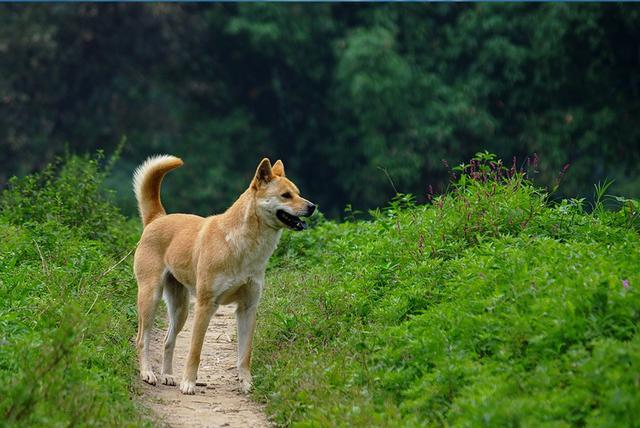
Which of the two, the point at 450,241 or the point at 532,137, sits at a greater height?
the point at 450,241

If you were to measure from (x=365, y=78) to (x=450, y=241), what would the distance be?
15468mm

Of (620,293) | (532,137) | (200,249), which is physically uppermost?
(620,293)

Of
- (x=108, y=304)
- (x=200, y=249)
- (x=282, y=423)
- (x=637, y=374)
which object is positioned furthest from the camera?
(x=108, y=304)

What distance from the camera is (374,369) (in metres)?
7.12

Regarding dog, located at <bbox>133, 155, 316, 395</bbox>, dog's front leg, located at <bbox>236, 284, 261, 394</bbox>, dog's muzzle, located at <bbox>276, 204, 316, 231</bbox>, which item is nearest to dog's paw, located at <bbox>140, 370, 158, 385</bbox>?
dog, located at <bbox>133, 155, 316, 395</bbox>

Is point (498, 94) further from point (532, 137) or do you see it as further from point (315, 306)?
point (315, 306)

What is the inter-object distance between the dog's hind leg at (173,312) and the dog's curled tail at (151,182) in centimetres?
76

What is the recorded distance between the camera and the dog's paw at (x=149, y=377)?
812 centimetres

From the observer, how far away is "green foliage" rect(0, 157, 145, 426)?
6.14 metres

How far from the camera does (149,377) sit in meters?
8.13

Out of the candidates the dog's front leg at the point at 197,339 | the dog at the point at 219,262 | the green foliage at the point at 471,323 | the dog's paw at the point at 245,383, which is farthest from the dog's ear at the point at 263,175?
the dog's paw at the point at 245,383

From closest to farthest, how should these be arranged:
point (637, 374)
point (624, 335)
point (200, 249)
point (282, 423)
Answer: point (637, 374) → point (624, 335) → point (282, 423) → point (200, 249)

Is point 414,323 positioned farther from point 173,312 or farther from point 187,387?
point 173,312

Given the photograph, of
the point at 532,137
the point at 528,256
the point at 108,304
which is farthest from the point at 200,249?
the point at 532,137
